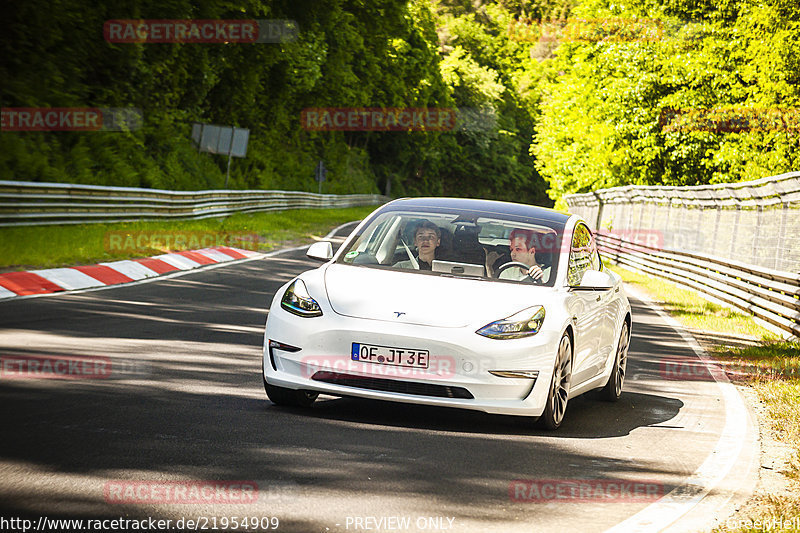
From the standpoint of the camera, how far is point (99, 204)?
22859mm

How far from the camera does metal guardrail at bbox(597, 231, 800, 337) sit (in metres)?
15.7

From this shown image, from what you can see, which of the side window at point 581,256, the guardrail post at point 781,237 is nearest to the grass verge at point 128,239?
the side window at point 581,256

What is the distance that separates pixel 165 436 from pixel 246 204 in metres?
33.0

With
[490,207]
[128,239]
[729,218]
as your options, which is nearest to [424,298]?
[490,207]

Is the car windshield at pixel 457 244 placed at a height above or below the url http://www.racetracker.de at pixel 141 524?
above

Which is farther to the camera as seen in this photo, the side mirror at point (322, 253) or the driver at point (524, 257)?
the side mirror at point (322, 253)

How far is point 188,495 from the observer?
4.96 m

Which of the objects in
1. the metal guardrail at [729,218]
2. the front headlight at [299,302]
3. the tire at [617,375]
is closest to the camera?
the front headlight at [299,302]

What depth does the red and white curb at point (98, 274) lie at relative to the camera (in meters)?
13.8

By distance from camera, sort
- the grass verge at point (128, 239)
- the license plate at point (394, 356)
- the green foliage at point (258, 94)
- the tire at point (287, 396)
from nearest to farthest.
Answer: the license plate at point (394, 356) → the tire at point (287, 396) → the grass verge at point (128, 239) → the green foliage at point (258, 94)

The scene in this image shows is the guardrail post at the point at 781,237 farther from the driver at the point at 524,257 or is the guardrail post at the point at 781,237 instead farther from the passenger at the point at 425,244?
the passenger at the point at 425,244

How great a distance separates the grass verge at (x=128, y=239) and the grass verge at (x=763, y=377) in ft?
31.1

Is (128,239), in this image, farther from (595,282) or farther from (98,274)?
(595,282)

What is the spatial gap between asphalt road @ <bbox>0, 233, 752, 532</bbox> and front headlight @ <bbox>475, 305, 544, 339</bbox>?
26.6 inches
